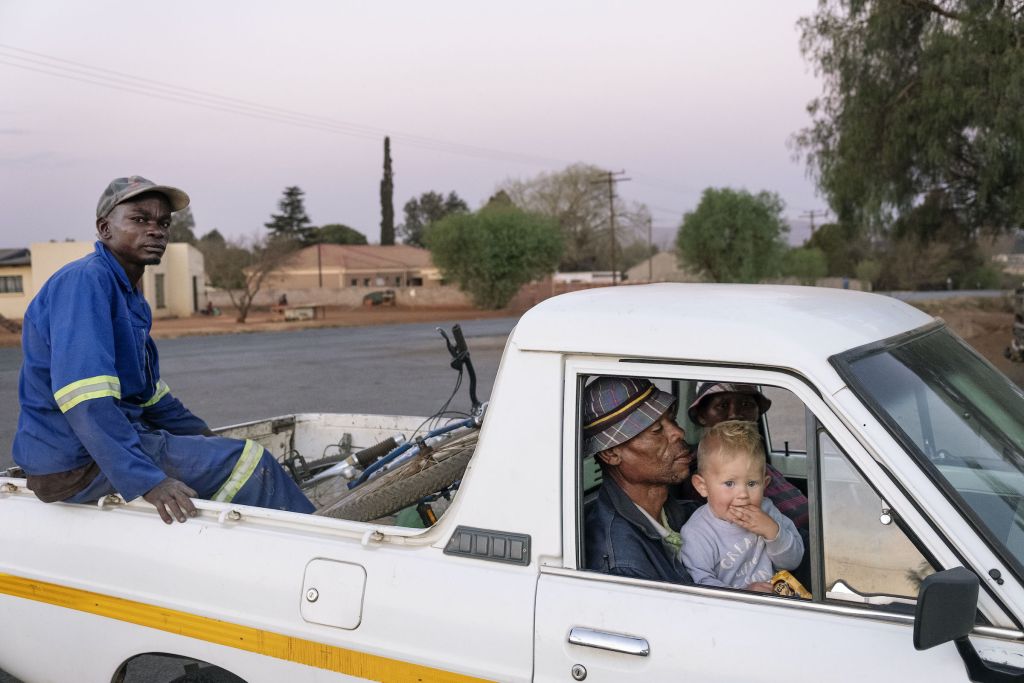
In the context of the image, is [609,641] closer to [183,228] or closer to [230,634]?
[230,634]

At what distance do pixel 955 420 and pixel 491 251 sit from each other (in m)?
42.8

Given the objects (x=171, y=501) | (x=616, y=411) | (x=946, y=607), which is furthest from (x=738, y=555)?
(x=171, y=501)

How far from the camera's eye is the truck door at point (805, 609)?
1.83 meters

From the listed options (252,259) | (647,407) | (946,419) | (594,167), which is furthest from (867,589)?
(594,167)

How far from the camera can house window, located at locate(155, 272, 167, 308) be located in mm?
46156

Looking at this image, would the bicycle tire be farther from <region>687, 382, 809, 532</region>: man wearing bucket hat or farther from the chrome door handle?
the chrome door handle

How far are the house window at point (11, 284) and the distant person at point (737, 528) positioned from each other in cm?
4713

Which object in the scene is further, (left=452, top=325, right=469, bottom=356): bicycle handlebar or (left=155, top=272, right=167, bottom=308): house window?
(left=155, top=272, right=167, bottom=308): house window

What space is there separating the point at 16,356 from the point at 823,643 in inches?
1042

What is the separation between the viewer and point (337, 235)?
95.2m

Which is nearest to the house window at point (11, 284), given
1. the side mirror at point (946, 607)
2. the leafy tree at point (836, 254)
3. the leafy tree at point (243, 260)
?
the leafy tree at point (243, 260)

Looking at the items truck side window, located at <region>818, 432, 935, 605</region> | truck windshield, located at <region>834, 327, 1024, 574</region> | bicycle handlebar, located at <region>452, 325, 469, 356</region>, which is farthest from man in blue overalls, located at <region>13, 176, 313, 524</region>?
truck windshield, located at <region>834, 327, 1024, 574</region>

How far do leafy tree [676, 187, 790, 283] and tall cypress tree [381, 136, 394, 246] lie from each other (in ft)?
110

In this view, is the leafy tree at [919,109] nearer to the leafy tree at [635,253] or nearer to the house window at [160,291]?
the house window at [160,291]
